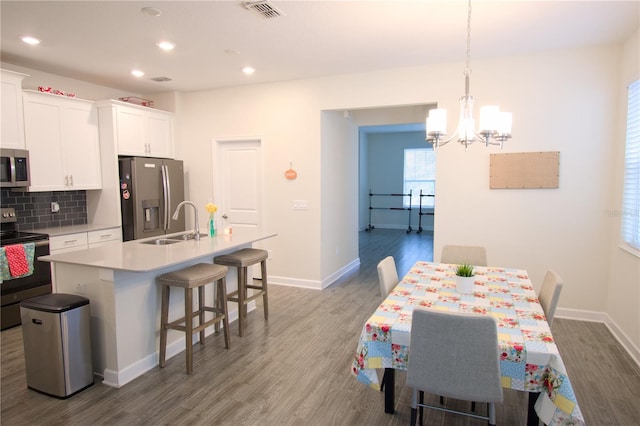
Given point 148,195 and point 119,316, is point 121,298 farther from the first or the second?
point 148,195

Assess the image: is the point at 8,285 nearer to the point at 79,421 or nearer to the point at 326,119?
the point at 79,421

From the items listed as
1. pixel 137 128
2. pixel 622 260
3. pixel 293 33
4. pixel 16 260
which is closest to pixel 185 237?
pixel 16 260

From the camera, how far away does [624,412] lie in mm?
2436

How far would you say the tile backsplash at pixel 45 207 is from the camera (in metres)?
4.39

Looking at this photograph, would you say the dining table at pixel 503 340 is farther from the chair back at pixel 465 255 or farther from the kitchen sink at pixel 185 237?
the kitchen sink at pixel 185 237

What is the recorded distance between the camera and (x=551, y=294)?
95.0 inches

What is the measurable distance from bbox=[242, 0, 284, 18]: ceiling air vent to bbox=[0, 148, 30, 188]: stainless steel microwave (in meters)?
2.90

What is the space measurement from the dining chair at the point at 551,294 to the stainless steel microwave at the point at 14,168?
4.82 metres

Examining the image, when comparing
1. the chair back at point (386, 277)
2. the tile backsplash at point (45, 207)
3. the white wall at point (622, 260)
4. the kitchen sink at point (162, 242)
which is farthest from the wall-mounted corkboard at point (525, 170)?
the tile backsplash at point (45, 207)

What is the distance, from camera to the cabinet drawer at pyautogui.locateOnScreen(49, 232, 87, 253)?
410 centimetres

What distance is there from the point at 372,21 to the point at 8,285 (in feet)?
13.5

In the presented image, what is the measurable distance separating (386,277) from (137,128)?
4.08 metres

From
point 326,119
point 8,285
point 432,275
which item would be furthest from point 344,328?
point 8,285

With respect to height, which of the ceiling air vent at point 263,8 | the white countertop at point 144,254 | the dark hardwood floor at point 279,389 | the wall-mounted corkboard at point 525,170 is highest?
the ceiling air vent at point 263,8
